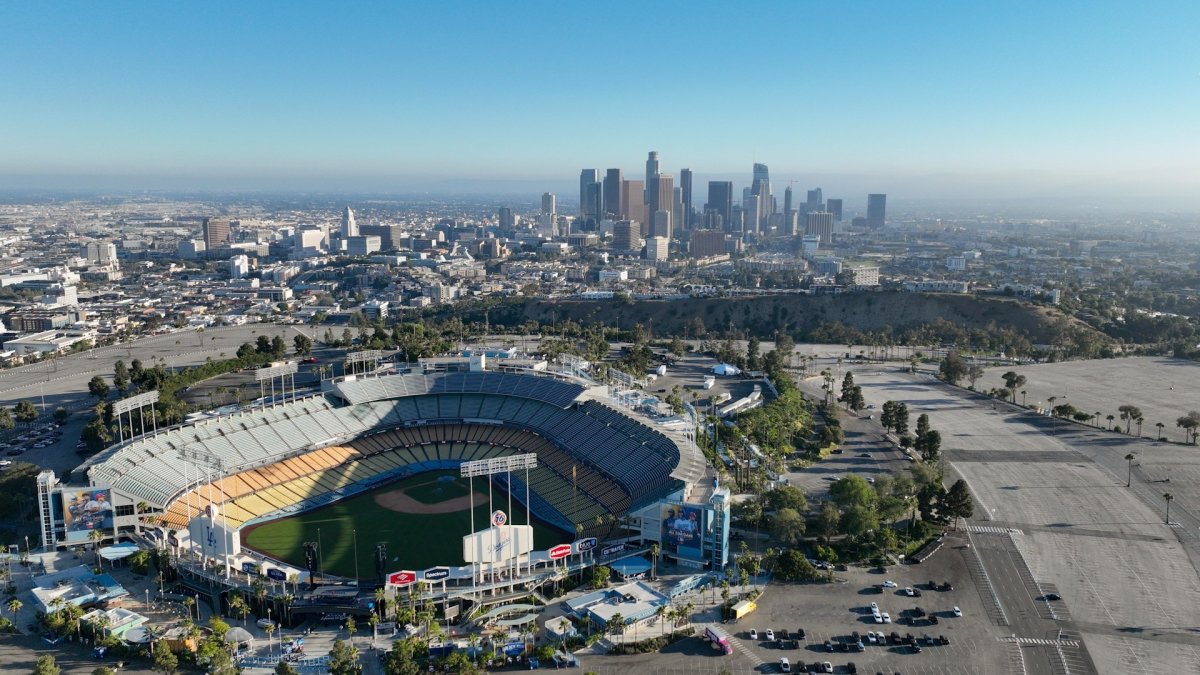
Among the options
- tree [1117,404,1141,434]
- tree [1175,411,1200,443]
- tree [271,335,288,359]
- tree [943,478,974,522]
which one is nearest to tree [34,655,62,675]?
tree [943,478,974,522]

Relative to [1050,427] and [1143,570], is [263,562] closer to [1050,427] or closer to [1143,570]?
[1143,570]

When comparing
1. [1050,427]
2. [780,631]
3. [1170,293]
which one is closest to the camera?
[780,631]

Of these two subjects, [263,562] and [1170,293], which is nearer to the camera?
[263,562]

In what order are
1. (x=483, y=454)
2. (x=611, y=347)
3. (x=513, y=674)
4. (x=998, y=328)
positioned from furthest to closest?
(x=998, y=328), (x=611, y=347), (x=483, y=454), (x=513, y=674)

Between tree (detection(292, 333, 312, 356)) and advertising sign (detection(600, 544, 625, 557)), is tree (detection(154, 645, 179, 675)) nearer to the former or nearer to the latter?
advertising sign (detection(600, 544, 625, 557))

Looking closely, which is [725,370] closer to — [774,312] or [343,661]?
[774,312]

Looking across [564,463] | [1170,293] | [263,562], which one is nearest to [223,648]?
[263,562]
